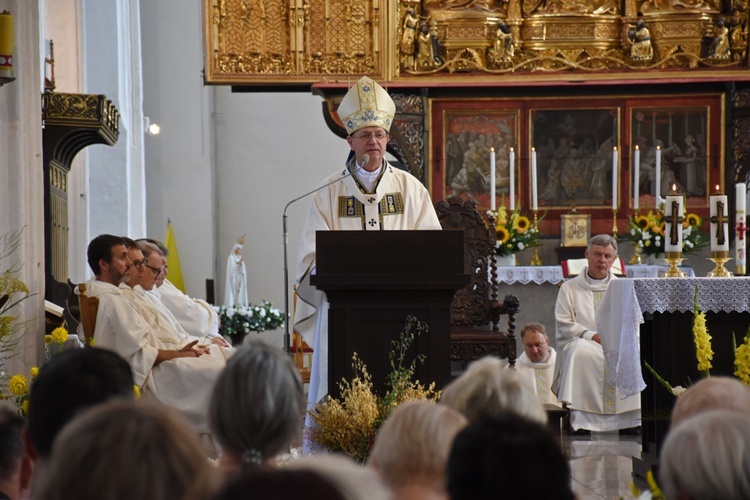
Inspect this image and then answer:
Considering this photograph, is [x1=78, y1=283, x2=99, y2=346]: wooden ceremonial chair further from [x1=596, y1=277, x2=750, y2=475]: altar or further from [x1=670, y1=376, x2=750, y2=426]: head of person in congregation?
[x1=670, y1=376, x2=750, y2=426]: head of person in congregation

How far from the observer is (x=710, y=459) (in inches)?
82.1

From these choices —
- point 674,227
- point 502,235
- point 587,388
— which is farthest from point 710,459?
point 502,235

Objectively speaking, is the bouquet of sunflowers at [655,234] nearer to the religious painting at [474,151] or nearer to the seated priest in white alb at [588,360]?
the religious painting at [474,151]

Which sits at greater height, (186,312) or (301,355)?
(186,312)

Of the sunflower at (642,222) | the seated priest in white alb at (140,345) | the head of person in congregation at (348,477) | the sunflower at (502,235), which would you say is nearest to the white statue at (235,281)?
the sunflower at (502,235)

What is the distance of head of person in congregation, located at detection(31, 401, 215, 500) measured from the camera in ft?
5.64

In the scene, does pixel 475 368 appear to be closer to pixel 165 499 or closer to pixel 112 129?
pixel 165 499

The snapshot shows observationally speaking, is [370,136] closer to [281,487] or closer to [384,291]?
[384,291]

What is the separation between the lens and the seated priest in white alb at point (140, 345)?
683 centimetres

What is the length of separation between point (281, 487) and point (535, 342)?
8.13 meters

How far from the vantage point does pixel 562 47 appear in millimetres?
12703

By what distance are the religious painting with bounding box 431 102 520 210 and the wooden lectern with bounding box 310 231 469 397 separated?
23.2 ft

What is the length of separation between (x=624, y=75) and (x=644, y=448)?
6236mm

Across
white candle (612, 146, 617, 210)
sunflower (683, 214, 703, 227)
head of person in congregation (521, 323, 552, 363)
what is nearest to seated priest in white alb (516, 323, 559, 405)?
head of person in congregation (521, 323, 552, 363)
